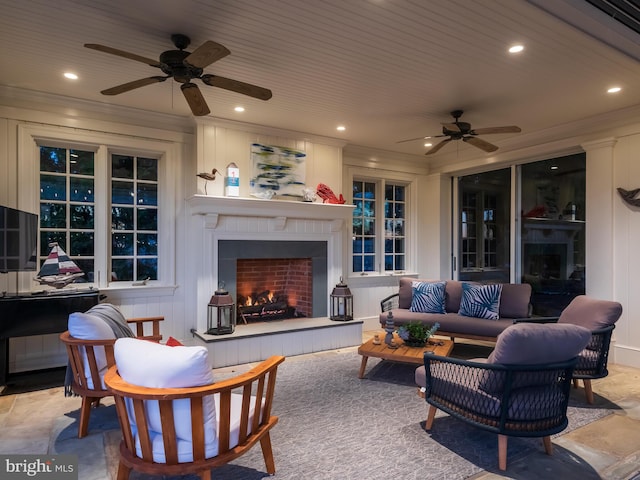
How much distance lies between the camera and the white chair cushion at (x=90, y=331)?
260cm

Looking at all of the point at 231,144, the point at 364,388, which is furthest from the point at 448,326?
the point at 231,144

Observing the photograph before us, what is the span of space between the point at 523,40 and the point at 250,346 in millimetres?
3858

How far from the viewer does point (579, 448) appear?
99.8 inches

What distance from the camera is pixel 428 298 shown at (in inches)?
197

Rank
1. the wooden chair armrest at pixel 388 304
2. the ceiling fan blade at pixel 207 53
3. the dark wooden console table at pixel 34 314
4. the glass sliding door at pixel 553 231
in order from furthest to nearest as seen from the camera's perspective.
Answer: the wooden chair armrest at pixel 388 304 < the glass sliding door at pixel 553 231 < the dark wooden console table at pixel 34 314 < the ceiling fan blade at pixel 207 53

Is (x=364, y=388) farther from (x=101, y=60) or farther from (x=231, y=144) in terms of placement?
(x=101, y=60)

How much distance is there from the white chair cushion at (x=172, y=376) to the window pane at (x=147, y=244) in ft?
9.97

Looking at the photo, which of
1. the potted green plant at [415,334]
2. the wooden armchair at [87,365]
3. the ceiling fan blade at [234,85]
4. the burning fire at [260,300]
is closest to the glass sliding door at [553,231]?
the potted green plant at [415,334]

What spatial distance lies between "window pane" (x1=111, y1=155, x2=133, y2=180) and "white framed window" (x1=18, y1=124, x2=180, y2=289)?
10mm

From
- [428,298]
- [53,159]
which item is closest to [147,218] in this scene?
[53,159]

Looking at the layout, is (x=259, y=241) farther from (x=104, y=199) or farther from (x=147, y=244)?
(x=104, y=199)

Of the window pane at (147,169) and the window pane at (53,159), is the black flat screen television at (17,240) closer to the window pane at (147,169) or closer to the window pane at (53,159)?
the window pane at (53,159)

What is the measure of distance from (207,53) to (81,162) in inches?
110

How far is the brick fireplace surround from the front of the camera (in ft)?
14.7
